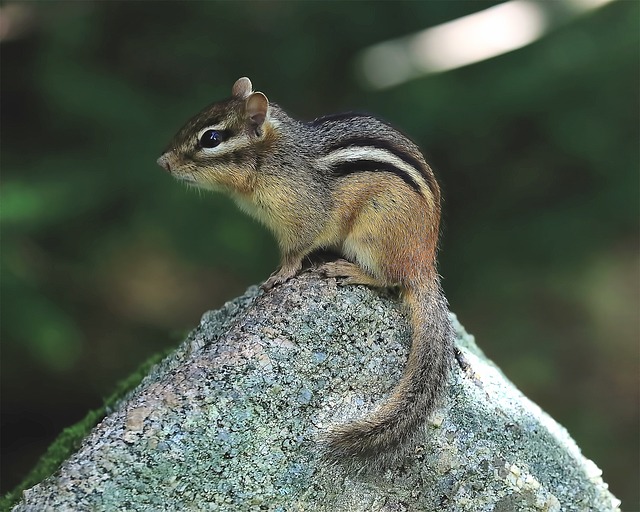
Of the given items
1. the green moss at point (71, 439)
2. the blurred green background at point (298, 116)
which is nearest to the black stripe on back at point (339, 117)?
the green moss at point (71, 439)

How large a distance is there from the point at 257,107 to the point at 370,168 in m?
0.53

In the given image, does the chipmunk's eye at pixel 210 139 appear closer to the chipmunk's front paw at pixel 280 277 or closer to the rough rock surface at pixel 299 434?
the chipmunk's front paw at pixel 280 277

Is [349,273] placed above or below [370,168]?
A: below

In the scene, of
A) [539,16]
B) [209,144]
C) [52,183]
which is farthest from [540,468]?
[539,16]

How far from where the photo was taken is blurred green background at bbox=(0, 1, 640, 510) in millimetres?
5863

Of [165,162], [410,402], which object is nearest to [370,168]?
[165,162]

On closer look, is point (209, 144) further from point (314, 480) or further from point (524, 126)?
point (524, 126)

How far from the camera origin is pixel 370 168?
3404 mm

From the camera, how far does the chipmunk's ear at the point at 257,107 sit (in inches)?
139

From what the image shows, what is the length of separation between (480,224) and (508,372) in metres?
1.09

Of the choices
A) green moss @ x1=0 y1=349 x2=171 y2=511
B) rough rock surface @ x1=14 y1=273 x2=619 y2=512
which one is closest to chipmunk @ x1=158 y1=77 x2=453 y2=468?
rough rock surface @ x1=14 y1=273 x2=619 y2=512

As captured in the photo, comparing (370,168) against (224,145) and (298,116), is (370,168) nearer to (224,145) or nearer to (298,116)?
(224,145)

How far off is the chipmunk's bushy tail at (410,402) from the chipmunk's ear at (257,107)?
1.00 m

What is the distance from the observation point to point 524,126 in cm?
634
